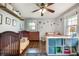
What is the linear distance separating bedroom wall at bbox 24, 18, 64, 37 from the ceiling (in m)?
0.07

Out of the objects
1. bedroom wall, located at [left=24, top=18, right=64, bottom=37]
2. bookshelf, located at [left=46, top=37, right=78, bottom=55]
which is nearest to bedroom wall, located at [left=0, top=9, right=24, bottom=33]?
bedroom wall, located at [left=24, top=18, right=64, bottom=37]

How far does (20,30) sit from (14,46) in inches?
12.1

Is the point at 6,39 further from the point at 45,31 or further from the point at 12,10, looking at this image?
the point at 45,31

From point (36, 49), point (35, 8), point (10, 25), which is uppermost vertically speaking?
point (35, 8)

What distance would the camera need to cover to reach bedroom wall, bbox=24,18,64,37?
223 cm

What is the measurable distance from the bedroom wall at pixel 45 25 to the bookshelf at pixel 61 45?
15 cm

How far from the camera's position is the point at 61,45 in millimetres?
2260

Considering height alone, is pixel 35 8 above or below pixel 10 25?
above

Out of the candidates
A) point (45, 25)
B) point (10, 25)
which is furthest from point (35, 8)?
point (10, 25)

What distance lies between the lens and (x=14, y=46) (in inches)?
87.4

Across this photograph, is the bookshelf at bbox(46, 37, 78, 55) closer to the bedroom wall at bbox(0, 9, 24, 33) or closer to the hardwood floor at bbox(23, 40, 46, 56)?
the hardwood floor at bbox(23, 40, 46, 56)

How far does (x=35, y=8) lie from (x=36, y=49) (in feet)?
2.41

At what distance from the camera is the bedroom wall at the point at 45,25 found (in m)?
→ 2.23

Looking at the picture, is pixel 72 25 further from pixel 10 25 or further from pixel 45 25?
pixel 10 25
